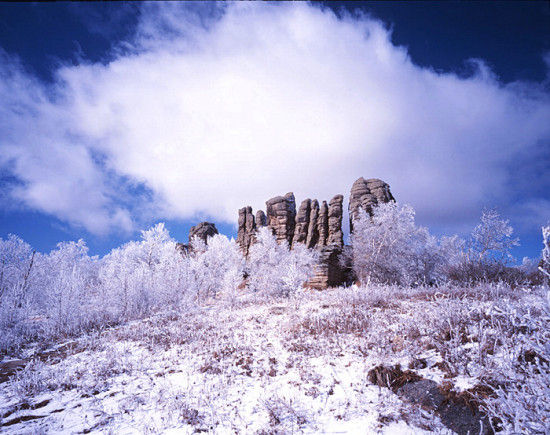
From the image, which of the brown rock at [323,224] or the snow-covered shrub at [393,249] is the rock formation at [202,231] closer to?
the brown rock at [323,224]

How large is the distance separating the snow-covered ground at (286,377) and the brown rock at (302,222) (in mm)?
50285

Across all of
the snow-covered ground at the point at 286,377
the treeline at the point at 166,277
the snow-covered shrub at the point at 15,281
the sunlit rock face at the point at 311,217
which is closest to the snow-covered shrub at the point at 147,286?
the treeline at the point at 166,277

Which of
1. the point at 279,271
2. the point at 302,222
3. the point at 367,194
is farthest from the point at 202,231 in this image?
the point at 279,271

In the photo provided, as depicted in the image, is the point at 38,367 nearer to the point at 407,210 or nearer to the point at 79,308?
the point at 79,308

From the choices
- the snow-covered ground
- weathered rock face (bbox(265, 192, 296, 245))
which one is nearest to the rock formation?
weathered rock face (bbox(265, 192, 296, 245))

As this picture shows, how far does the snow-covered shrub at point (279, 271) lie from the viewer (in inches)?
658

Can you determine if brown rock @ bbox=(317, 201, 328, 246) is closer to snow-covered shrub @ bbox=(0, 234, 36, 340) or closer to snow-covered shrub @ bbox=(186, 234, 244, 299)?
snow-covered shrub @ bbox=(186, 234, 244, 299)

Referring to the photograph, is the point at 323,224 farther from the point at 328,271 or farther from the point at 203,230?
the point at 203,230

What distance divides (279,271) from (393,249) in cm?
1146

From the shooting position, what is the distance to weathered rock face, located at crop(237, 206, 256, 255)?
224 feet

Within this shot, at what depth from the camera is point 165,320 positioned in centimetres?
1277

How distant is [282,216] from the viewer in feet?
200

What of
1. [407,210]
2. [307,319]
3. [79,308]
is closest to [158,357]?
[307,319]

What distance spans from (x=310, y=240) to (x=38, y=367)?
5222cm
